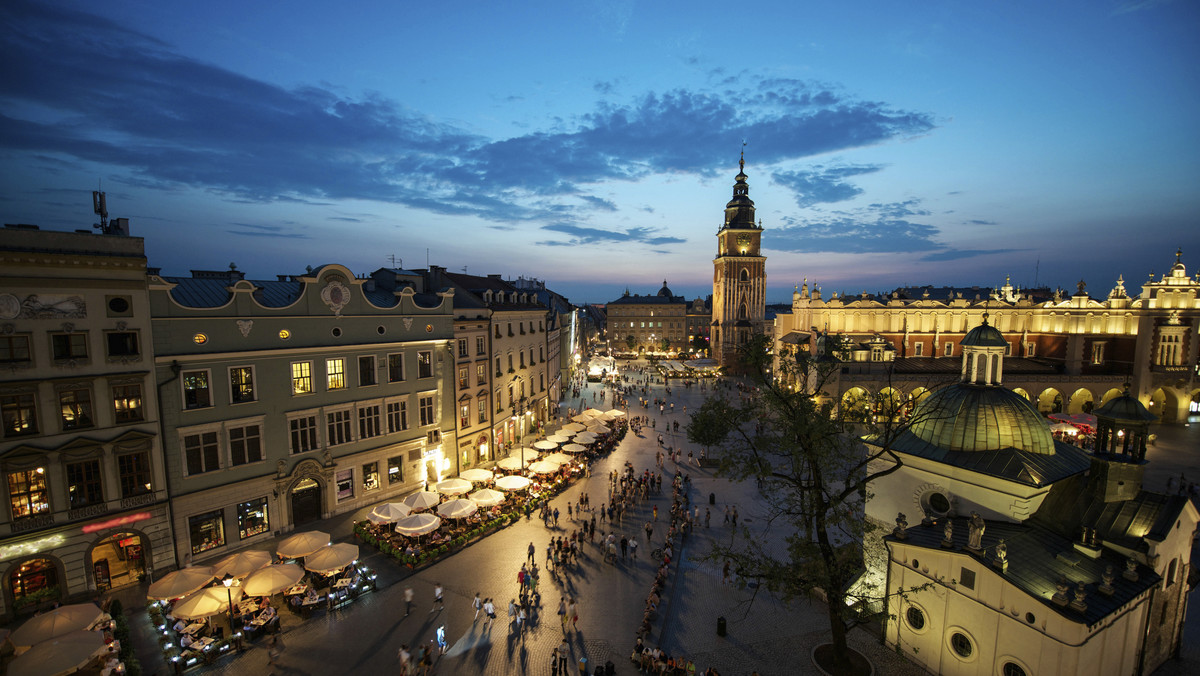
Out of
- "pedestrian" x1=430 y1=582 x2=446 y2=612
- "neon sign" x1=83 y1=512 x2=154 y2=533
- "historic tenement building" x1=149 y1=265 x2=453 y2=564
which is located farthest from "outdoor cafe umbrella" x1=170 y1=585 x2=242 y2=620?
"pedestrian" x1=430 y1=582 x2=446 y2=612

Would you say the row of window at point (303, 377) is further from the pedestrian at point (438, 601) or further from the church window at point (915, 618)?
the church window at point (915, 618)

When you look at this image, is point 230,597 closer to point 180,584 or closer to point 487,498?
point 180,584

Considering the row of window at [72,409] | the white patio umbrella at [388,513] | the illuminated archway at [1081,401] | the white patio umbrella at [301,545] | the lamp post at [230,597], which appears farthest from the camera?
→ the illuminated archway at [1081,401]

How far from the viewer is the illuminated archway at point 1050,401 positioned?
51250 millimetres

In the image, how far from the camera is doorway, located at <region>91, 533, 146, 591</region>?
64.0ft

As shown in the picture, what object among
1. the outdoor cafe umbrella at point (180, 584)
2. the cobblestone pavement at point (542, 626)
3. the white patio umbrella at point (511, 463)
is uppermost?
the outdoor cafe umbrella at point (180, 584)

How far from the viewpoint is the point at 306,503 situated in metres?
25.7

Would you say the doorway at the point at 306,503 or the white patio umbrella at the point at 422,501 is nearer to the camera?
the white patio umbrella at the point at 422,501

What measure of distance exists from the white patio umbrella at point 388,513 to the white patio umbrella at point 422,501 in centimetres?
23

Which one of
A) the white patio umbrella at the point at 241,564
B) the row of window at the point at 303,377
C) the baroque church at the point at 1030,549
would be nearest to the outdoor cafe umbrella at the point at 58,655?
the white patio umbrella at the point at 241,564

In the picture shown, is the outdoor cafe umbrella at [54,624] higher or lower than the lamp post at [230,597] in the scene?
higher

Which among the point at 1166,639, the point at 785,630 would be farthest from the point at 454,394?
the point at 1166,639

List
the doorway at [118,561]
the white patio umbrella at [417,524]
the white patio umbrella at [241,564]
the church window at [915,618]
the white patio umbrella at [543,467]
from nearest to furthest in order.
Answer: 1. the church window at [915,618]
2. the white patio umbrella at [241,564]
3. the doorway at [118,561]
4. the white patio umbrella at [417,524]
5. the white patio umbrella at [543,467]

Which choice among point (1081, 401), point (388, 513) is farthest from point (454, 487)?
point (1081, 401)
